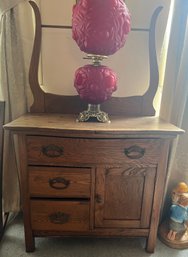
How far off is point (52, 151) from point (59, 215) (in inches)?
14.4

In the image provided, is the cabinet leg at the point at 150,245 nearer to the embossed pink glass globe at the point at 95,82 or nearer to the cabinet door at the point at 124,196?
the cabinet door at the point at 124,196

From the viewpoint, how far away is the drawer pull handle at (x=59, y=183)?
3.66ft

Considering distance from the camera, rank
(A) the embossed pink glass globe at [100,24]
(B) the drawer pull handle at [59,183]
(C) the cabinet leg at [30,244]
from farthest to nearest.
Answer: (C) the cabinet leg at [30,244] < (B) the drawer pull handle at [59,183] < (A) the embossed pink glass globe at [100,24]

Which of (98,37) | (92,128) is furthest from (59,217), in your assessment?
(98,37)

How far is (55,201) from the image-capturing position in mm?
1151

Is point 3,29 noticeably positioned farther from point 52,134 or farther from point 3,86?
point 52,134

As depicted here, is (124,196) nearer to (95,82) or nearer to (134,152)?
(134,152)

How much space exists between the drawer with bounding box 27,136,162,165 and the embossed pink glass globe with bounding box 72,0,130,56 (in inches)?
18.0

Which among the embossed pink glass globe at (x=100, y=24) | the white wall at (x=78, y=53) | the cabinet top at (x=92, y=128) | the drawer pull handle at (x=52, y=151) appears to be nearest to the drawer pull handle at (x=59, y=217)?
the drawer pull handle at (x=52, y=151)

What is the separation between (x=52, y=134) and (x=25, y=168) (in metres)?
0.24

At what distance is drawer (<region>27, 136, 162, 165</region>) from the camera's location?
1.06 meters

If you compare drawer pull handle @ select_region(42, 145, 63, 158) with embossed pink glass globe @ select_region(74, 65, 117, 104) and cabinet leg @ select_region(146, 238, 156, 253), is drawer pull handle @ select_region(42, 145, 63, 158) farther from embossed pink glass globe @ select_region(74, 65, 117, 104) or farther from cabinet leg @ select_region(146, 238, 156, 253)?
cabinet leg @ select_region(146, 238, 156, 253)

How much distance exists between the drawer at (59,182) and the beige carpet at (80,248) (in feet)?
1.24

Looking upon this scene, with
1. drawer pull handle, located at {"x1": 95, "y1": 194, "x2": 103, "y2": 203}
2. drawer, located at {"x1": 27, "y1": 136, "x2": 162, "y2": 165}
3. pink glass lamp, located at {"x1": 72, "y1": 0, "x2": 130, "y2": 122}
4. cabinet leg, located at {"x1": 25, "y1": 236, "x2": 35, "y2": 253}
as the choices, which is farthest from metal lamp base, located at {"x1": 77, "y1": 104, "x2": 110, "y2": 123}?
cabinet leg, located at {"x1": 25, "y1": 236, "x2": 35, "y2": 253}
